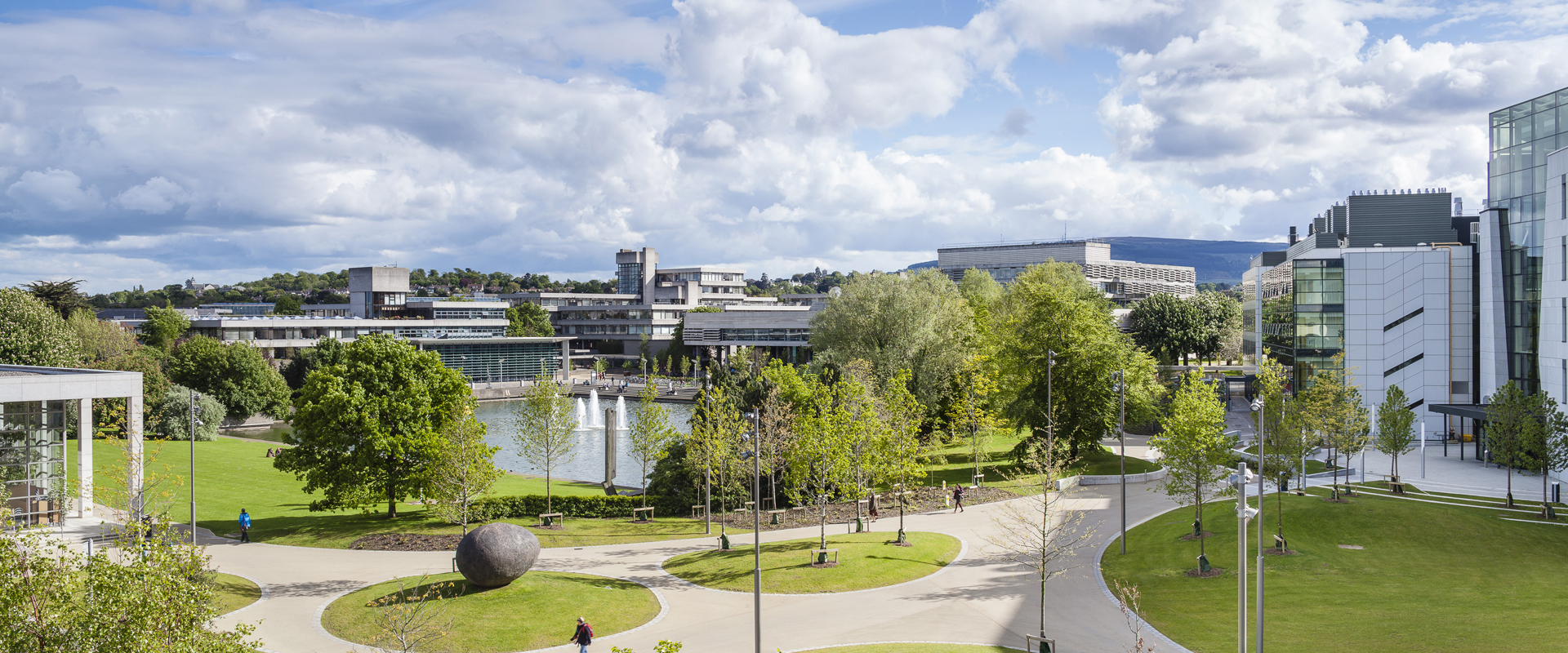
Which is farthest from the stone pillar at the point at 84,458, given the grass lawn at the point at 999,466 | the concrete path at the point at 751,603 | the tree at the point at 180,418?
the grass lawn at the point at 999,466

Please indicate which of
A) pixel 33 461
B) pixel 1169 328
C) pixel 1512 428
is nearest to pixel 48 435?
pixel 33 461

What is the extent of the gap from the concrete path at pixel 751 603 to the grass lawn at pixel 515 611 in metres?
0.41

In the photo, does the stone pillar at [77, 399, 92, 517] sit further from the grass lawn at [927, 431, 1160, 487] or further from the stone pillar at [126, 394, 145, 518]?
the grass lawn at [927, 431, 1160, 487]

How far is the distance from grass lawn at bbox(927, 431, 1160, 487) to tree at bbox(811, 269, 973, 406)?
4.00 metres

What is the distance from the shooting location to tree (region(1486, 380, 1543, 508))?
37.4 m

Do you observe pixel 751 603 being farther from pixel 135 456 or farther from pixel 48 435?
pixel 48 435

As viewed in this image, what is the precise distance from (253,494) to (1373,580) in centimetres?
4553

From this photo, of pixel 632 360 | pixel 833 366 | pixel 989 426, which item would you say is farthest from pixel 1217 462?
pixel 632 360

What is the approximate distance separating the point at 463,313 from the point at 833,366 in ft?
312

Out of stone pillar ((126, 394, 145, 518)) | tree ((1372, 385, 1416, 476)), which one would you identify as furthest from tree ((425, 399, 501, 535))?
tree ((1372, 385, 1416, 476))

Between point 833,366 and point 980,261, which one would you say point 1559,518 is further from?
point 980,261

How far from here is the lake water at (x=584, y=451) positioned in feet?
174

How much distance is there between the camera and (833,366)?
174 feet

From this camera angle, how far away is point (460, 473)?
33344mm
